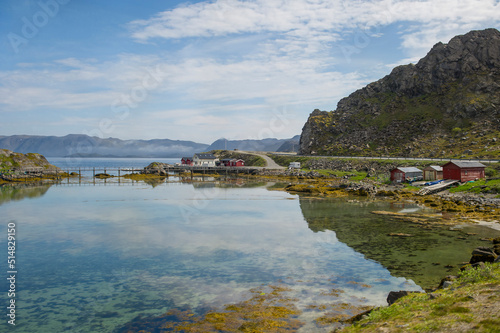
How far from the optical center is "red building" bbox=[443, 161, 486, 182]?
68.1 metres

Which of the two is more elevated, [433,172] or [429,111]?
[429,111]

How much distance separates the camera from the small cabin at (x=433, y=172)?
74.9 metres

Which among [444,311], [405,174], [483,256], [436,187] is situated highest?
[405,174]

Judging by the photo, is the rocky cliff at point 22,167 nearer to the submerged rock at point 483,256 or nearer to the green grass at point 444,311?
the green grass at point 444,311

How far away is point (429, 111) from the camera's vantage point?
141 meters

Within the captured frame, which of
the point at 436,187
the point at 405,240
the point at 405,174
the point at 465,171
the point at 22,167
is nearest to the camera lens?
the point at 405,240

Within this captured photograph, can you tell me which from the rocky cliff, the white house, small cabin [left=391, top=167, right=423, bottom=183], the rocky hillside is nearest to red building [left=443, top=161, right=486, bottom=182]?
small cabin [left=391, top=167, right=423, bottom=183]

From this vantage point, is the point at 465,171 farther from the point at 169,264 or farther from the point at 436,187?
the point at 169,264

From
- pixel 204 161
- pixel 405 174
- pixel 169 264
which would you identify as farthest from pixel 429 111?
pixel 169 264

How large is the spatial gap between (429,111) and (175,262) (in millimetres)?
141241

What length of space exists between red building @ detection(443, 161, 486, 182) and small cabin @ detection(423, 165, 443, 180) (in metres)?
3.90

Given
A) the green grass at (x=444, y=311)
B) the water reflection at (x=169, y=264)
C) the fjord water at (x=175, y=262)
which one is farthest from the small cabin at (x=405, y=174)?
the green grass at (x=444, y=311)

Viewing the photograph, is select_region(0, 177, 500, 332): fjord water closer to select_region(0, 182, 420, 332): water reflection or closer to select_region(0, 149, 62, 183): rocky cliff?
select_region(0, 182, 420, 332): water reflection

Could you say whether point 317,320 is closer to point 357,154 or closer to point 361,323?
point 361,323
